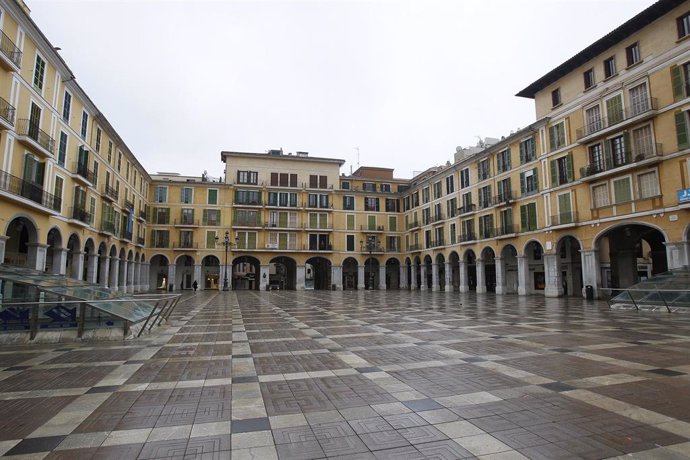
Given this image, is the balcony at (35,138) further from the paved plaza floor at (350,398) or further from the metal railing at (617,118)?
the metal railing at (617,118)

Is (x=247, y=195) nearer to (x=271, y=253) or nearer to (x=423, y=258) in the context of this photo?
(x=271, y=253)

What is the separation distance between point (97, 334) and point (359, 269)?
144 feet

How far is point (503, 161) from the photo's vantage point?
3591 cm

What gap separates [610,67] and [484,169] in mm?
14019

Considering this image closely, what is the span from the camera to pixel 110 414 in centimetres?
475

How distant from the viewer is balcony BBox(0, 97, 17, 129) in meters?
17.9

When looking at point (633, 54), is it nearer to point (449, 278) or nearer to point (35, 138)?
point (449, 278)

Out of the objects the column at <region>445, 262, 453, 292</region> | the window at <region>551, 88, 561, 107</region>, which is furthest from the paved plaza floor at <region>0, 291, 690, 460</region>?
the column at <region>445, 262, 453, 292</region>

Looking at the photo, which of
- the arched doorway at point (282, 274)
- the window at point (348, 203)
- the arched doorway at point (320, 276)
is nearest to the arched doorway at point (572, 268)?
the window at point (348, 203)

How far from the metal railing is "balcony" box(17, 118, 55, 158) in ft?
107

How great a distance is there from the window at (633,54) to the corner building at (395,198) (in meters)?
0.11

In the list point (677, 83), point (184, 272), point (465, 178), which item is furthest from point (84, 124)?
point (677, 83)

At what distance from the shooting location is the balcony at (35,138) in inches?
766

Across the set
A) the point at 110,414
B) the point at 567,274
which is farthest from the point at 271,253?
the point at 110,414
